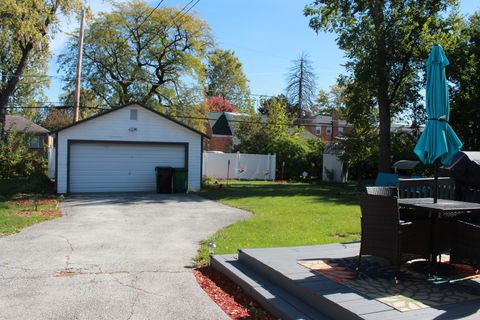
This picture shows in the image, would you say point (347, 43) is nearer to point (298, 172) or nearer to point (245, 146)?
point (298, 172)

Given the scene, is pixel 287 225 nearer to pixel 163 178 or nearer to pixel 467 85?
pixel 163 178

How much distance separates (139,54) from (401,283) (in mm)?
30428

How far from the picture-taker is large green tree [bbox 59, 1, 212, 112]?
3200 centimetres

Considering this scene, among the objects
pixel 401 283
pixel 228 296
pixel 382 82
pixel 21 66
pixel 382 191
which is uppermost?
pixel 21 66

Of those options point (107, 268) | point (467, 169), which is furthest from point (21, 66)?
point (467, 169)

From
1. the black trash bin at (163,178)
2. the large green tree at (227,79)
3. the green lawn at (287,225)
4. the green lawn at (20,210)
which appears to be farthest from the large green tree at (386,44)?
the large green tree at (227,79)

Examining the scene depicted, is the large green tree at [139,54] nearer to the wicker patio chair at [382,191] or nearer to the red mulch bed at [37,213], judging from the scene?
the red mulch bed at [37,213]

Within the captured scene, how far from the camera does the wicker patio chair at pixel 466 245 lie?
189 inches

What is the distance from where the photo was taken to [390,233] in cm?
478

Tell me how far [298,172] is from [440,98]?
24666mm

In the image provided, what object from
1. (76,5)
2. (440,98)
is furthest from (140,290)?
(76,5)

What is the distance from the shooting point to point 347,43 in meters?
21.7

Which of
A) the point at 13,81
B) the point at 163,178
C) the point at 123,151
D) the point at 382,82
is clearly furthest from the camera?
the point at 13,81

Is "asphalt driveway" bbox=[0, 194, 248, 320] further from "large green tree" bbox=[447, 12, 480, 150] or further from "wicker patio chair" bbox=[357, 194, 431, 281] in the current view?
"large green tree" bbox=[447, 12, 480, 150]
